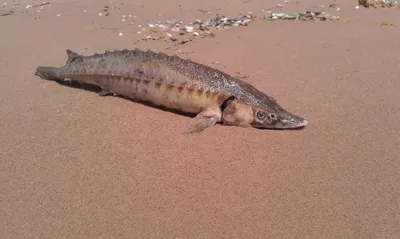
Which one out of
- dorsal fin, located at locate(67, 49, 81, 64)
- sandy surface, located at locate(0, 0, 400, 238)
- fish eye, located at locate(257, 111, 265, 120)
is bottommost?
sandy surface, located at locate(0, 0, 400, 238)

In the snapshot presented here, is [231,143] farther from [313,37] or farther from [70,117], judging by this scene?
[313,37]

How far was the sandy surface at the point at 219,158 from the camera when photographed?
9.60 feet

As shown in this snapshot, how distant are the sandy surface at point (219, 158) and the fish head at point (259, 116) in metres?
0.11

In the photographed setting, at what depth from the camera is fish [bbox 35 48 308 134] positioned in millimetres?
4152

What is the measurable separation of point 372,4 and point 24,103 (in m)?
6.52

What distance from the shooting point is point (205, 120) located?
4.18 m

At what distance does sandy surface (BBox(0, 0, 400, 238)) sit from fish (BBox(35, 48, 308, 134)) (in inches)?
5.2

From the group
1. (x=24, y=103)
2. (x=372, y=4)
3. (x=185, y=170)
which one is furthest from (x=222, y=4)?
(x=185, y=170)

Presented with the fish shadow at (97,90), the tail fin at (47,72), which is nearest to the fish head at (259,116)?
the fish shadow at (97,90)

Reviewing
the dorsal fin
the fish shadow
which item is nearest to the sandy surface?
the fish shadow

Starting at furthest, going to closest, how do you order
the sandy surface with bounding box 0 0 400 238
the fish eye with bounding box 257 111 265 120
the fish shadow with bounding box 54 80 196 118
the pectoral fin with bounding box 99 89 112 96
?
the pectoral fin with bounding box 99 89 112 96, the fish shadow with bounding box 54 80 196 118, the fish eye with bounding box 257 111 265 120, the sandy surface with bounding box 0 0 400 238

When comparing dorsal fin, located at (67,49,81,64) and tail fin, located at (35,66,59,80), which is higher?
dorsal fin, located at (67,49,81,64)

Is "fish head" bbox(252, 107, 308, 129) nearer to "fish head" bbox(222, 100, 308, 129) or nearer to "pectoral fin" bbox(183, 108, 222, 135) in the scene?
"fish head" bbox(222, 100, 308, 129)

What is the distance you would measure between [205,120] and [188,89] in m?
0.44
